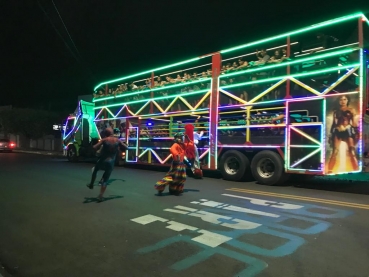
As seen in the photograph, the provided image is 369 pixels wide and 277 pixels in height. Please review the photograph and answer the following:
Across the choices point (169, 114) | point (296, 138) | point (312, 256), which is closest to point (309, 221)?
point (312, 256)

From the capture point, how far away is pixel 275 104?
977 centimetres

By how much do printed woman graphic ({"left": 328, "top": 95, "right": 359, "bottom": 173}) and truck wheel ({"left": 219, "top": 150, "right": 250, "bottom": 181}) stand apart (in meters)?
2.63

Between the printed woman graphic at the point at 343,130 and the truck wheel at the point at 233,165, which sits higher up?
the printed woman graphic at the point at 343,130

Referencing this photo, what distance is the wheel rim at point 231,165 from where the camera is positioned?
34.6ft

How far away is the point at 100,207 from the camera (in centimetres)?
671

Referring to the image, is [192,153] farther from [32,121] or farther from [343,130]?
[32,121]

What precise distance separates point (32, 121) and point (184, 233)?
3567 centimetres

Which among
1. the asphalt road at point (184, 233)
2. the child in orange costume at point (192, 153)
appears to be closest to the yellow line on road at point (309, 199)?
the asphalt road at point (184, 233)

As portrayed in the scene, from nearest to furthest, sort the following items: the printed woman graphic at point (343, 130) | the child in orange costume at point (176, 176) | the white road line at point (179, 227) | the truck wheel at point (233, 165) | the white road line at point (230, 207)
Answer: the white road line at point (179, 227)
the white road line at point (230, 207)
the child in orange costume at point (176, 176)
the printed woman graphic at point (343, 130)
the truck wheel at point (233, 165)

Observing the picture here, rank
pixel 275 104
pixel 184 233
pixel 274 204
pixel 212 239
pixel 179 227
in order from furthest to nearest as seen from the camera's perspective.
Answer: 1. pixel 275 104
2. pixel 274 204
3. pixel 179 227
4. pixel 184 233
5. pixel 212 239

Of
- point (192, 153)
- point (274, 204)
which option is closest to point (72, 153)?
point (192, 153)

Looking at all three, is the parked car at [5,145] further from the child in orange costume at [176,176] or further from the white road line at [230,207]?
the white road line at [230,207]

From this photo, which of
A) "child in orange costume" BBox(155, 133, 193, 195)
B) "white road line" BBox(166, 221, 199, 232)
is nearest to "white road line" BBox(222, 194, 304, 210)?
"child in orange costume" BBox(155, 133, 193, 195)

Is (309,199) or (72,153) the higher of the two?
(72,153)
